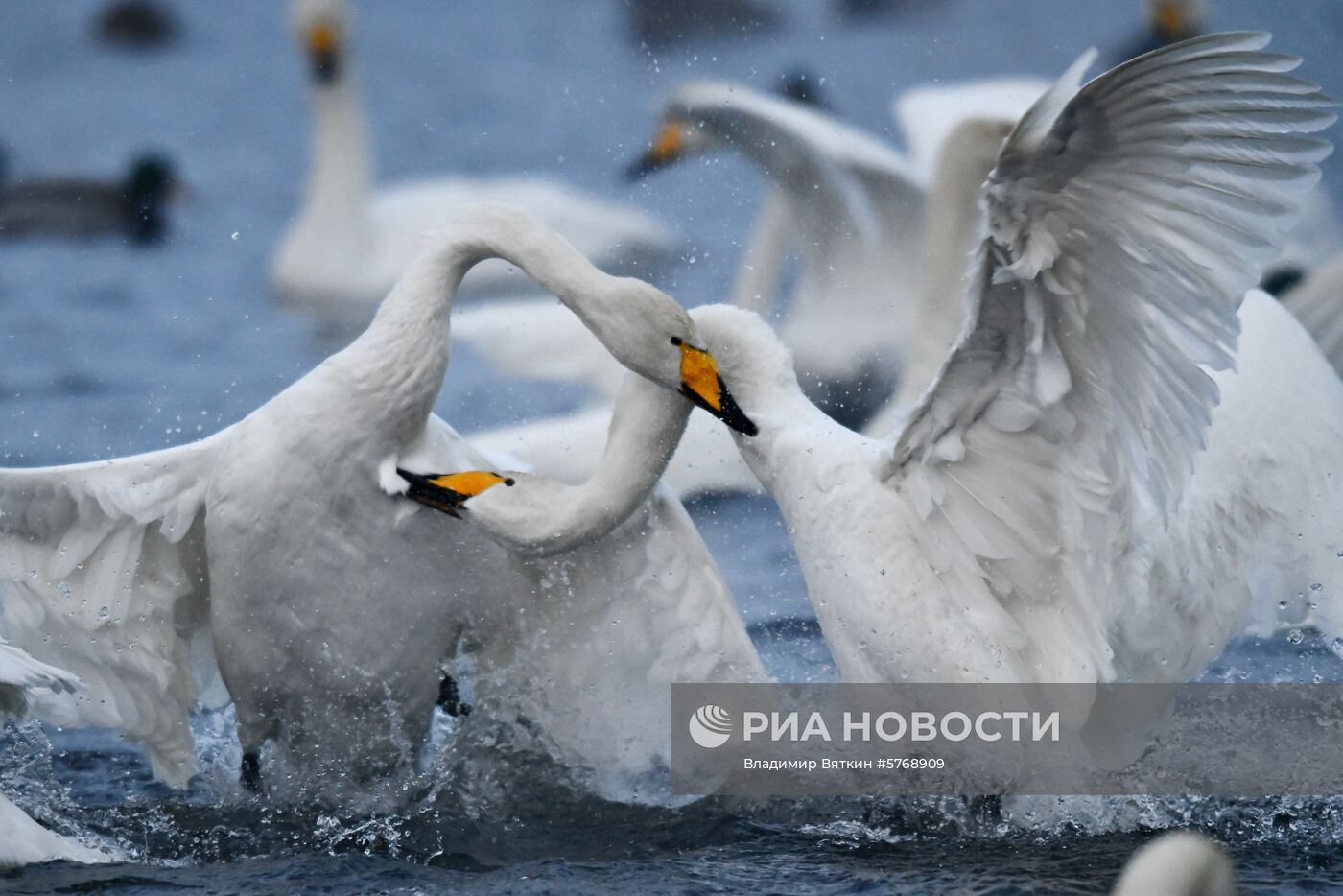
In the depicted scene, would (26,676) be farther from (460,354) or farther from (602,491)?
(460,354)

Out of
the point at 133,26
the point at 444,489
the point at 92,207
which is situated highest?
the point at 133,26

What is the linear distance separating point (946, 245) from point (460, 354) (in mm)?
3747

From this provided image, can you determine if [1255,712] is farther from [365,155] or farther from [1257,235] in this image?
[365,155]

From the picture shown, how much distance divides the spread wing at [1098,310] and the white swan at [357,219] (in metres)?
8.47

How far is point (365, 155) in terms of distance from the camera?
50.0 feet

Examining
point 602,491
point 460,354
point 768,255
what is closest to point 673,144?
point 768,255

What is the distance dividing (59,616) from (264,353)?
752 cm

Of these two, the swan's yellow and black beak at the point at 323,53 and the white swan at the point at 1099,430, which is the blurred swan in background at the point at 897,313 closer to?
the white swan at the point at 1099,430

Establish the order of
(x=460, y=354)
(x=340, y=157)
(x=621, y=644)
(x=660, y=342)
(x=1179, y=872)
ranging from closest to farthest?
(x=1179, y=872) → (x=660, y=342) → (x=621, y=644) → (x=460, y=354) → (x=340, y=157)

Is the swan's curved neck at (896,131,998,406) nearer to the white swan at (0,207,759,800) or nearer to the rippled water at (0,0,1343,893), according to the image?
the rippled water at (0,0,1343,893)

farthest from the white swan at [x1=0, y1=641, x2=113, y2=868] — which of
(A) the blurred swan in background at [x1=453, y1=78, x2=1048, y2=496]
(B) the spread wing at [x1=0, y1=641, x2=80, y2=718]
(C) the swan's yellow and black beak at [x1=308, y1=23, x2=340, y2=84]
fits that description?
(C) the swan's yellow and black beak at [x1=308, y1=23, x2=340, y2=84]

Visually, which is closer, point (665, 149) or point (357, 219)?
point (665, 149)

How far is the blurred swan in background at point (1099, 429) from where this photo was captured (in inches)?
210

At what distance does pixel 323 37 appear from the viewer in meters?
15.6
